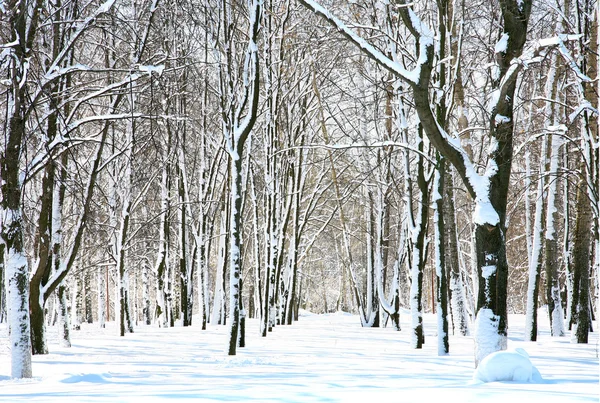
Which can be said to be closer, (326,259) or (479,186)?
(479,186)

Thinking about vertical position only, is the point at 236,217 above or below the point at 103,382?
above

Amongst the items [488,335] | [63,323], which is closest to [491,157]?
[488,335]

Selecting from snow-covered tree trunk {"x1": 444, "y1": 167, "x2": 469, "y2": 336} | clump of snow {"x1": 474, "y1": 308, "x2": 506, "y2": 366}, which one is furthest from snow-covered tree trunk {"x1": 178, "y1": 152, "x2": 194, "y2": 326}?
clump of snow {"x1": 474, "y1": 308, "x2": 506, "y2": 366}

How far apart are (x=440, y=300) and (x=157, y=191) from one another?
1902cm

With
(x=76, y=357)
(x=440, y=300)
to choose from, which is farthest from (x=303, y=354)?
(x=76, y=357)

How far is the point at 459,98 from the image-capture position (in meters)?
14.2

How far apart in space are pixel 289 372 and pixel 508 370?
3.77 meters

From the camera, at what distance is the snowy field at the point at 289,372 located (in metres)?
4.81

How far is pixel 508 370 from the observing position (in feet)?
17.2

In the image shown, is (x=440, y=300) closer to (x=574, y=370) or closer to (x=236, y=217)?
(x=574, y=370)

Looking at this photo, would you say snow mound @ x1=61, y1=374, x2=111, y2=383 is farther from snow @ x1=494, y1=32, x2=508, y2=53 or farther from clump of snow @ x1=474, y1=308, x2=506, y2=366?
snow @ x1=494, y1=32, x2=508, y2=53

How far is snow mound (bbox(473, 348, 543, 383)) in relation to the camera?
5.23 metres

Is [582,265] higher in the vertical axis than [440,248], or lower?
lower

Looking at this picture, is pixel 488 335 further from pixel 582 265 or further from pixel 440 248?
pixel 582 265
